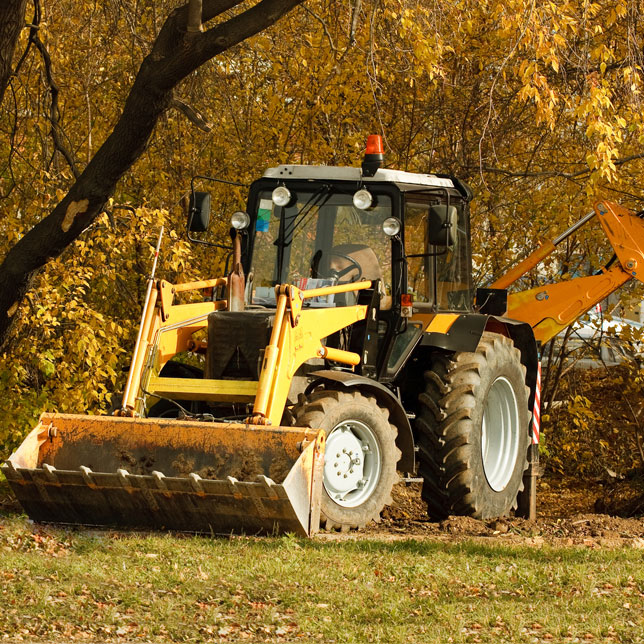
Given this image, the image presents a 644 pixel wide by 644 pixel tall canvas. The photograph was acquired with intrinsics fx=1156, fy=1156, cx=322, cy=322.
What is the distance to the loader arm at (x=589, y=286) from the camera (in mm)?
11469

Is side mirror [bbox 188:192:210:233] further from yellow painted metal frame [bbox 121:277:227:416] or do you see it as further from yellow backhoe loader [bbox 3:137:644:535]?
yellow painted metal frame [bbox 121:277:227:416]

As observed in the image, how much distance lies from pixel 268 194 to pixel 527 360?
300 cm

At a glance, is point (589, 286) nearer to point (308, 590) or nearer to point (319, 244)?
point (319, 244)

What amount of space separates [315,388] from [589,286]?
4008 mm

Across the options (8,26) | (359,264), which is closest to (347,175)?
(359,264)

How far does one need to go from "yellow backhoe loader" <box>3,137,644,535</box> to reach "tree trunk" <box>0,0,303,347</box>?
2.72 ft

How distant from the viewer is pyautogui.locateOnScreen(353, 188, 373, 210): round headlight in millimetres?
9250

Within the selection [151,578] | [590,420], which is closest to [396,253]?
[151,578]

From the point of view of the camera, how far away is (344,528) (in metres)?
8.45

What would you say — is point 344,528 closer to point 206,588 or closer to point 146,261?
point 206,588

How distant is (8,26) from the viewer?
8.26 meters

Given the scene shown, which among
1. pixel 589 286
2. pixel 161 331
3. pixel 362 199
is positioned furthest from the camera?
pixel 589 286

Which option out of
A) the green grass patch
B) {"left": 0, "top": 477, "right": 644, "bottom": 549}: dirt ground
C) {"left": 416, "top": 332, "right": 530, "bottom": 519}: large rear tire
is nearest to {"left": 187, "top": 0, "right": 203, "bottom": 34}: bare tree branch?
{"left": 416, "top": 332, "right": 530, "bottom": 519}: large rear tire

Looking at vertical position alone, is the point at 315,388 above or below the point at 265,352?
below
